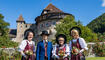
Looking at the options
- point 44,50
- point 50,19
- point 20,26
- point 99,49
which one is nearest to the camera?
point 44,50

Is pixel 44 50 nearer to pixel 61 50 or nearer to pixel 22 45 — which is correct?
pixel 61 50

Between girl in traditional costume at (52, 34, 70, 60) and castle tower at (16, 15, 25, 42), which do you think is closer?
girl in traditional costume at (52, 34, 70, 60)

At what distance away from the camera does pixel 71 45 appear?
3934 mm

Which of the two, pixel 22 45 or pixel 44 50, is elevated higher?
pixel 22 45

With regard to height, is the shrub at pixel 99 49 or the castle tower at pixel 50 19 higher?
the castle tower at pixel 50 19

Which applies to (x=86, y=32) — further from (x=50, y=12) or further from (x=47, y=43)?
(x=47, y=43)

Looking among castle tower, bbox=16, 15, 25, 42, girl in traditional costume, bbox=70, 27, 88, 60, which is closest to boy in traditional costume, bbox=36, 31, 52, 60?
girl in traditional costume, bbox=70, 27, 88, 60

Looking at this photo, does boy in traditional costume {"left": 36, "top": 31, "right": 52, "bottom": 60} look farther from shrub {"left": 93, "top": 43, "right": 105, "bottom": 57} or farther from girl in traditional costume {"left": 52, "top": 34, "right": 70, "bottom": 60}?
shrub {"left": 93, "top": 43, "right": 105, "bottom": 57}

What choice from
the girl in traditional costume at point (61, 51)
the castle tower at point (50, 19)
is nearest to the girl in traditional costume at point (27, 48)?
the girl in traditional costume at point (61, 51)

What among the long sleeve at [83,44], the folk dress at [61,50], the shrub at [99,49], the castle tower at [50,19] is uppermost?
the castle tower at [50,19]

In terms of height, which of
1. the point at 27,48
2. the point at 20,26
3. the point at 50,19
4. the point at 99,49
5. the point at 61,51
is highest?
the point at 20,26

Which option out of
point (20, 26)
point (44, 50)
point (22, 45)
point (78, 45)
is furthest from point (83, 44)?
point (20, 26)

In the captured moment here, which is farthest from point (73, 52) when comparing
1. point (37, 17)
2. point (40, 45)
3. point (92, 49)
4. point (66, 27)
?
point (37, 17)

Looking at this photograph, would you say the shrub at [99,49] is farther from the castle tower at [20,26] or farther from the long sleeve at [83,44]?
the castle tower at [20,26]
